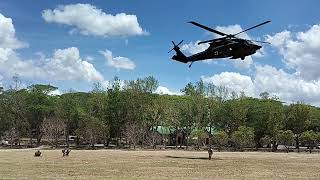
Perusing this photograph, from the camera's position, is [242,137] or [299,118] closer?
[242,137]

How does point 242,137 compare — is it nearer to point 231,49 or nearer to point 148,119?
point 148,119

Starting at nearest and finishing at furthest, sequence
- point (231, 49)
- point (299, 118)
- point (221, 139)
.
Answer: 1. point (231, 49)
2. point (221, 139)
3. point (299, 118)

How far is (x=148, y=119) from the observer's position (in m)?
106

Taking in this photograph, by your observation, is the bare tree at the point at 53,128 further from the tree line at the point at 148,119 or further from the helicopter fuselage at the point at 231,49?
the helicopter fuselage at the point at 231,49

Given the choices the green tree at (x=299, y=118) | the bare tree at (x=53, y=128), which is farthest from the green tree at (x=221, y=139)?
the bare tree at (x=53, y=128)

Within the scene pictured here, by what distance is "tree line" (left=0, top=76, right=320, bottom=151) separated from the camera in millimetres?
98750

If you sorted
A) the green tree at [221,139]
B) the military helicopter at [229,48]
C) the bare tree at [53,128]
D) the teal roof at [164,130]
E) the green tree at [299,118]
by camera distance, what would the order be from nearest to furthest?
1. the military helicopter at [229,48]
2. the green tree at [221,139]
3. the bare tree at [53,128]
4. the green tree at [299,118]
5. the teal roof at [164,130]

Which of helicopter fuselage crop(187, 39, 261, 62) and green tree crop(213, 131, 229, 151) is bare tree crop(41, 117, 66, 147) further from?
helicopter fuselage crop(187, 39, 261, 62)

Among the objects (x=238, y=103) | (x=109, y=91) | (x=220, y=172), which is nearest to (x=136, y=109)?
(x=109, y=91)

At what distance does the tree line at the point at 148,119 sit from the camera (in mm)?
98750

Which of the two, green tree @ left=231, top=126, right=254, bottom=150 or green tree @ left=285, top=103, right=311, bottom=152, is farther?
green tree @ left=285, top=103, right=311, bottom=152

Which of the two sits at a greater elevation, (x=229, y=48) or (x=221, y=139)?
(x=229, y=48)

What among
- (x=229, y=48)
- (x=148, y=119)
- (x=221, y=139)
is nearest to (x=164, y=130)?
(x=148, y=119)

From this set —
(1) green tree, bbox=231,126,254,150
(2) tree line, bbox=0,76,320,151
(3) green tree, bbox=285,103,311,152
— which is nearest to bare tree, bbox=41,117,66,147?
(2) tree line, bbox=0,76,320,151
